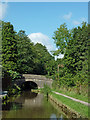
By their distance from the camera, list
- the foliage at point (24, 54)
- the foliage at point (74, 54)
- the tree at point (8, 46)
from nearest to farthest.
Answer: the tree at point (8, 46)
the foliage at point (74, 54)
the foliage at point (24, 54)

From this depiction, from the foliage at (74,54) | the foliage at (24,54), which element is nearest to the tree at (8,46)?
the foliage at (24,54)

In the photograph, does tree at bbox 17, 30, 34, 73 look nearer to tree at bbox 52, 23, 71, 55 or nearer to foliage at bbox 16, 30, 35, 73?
foliage at bbox 16, 30, 35, 73

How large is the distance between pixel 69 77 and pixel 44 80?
6.86 metres

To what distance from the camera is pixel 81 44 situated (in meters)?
35.6

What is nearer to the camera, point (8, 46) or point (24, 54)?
point (8, 46)

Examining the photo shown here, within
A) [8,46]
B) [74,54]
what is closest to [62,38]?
[74,54]

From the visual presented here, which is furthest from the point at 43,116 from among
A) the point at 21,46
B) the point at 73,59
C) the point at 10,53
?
the point at 21,46

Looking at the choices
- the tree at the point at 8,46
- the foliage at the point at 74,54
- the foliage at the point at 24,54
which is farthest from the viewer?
the foliage at the point at 24,54

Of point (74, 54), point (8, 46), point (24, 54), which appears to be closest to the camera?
point (8, 46)

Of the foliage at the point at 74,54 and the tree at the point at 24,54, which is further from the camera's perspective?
the tree at the point at 24,54

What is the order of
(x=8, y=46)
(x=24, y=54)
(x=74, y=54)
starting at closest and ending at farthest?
(x=8, y=46)
(x=74, y=54)
(x=24, y=54)

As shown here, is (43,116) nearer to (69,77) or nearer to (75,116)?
(75,116)

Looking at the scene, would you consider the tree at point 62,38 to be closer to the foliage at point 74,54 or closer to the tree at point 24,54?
the foliage at point 74,54

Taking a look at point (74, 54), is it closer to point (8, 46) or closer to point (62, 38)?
point (62, 38)
